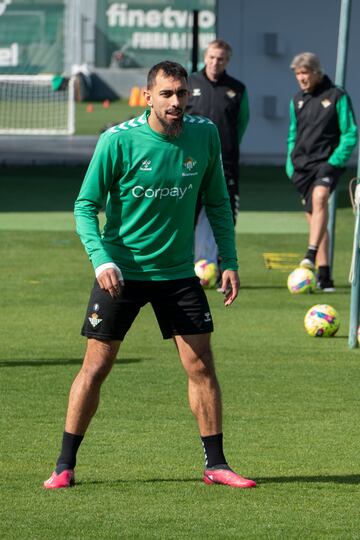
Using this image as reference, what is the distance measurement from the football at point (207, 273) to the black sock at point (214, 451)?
7.55 m

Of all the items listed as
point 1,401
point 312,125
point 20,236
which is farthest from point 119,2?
point 1,401

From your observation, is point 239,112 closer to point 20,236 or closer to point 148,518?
point 20,236

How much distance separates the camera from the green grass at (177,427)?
7.27 metres

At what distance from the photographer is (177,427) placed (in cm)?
944

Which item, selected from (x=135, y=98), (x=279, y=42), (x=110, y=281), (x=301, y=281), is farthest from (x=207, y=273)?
(x=135, y=98)

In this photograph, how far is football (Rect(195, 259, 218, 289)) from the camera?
609 inches

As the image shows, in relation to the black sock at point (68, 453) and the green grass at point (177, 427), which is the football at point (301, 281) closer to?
the green grass at point (177, 427)

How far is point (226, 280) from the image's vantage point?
26.3 ft

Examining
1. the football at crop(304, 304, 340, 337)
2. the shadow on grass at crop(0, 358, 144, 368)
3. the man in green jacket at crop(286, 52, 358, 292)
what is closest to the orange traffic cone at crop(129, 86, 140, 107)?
the man in green jacket at crop(286, 52, 358, 292)

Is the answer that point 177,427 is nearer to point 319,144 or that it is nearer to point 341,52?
point 319,144

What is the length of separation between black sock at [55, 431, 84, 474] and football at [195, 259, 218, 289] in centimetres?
765

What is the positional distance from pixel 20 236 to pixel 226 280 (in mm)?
11522

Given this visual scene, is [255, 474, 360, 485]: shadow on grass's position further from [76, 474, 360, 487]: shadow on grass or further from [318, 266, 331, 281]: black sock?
[318, 266, 331, 281]: black sock

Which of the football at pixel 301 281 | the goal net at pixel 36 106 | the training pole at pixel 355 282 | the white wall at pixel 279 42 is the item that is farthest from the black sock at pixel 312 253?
the goal net at pixel 36 106
